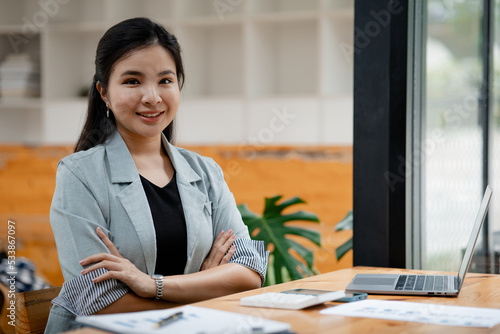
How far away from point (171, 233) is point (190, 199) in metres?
0.13

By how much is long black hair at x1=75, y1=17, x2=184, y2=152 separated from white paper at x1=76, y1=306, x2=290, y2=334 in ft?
2.73

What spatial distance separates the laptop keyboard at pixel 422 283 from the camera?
151cm

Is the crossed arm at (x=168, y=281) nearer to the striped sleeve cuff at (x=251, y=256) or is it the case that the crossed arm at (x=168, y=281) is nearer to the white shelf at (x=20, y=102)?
the striped sleeve cuff at (x=251, y=256)

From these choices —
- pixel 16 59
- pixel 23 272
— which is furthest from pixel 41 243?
pixel 16 59

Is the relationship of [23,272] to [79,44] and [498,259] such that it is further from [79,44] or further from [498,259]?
[498,259]

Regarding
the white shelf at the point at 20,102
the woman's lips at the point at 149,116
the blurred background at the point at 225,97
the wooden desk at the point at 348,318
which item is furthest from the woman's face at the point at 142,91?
the white shelf at the point at 20,102

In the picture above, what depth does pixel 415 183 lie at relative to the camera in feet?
7.63

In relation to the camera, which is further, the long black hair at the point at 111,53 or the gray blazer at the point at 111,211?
the long black hair at the point at 111,53

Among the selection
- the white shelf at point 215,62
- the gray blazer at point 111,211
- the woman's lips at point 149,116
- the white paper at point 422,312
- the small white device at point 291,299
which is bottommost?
the white paper at point 422,312

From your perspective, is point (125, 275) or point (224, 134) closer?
point (125, 275)

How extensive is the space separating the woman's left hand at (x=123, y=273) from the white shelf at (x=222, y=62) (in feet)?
6.53

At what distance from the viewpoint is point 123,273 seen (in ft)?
5.04

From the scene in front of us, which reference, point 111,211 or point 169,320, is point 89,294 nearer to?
point 111,211

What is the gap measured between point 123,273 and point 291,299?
450 millimetres
